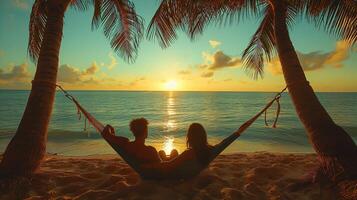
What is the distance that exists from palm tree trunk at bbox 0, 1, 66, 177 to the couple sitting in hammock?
0.94 meters

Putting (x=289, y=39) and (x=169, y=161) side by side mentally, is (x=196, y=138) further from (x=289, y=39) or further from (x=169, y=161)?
(x=289, y=39)

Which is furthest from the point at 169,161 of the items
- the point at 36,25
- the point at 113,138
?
the point at 36,25

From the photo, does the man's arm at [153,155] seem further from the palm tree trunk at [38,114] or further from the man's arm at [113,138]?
the palm tree trunk at [38,114]

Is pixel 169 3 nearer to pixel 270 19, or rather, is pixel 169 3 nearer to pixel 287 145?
pixel 270 19

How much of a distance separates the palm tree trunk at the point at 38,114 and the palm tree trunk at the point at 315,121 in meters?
3.15

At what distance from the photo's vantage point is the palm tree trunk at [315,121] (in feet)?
11.4

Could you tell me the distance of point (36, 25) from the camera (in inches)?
211

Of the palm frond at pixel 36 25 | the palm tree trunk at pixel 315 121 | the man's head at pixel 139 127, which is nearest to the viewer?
the palm tree trunk at pixel 315 121

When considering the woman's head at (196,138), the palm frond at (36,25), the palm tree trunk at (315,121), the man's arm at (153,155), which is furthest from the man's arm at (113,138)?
the palm frond at (36,25)

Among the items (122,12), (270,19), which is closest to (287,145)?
(270,19)

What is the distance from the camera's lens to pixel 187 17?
5359 mm

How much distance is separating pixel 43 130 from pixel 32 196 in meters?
0.92

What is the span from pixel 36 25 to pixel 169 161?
3.54 m

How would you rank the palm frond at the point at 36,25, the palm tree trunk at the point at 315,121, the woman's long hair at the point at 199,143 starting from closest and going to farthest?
the palm tree trunk at the point at 315,121 → the woman's long hair at the point at 199,143 → the palm frond at the point at 36,25
